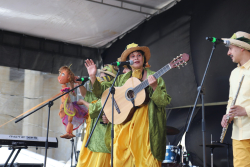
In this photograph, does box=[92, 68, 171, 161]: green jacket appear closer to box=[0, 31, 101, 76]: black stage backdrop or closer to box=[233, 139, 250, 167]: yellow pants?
box=[233, 139, 250, 167]: yellow pants

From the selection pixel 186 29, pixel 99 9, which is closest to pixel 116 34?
pixel 99 9

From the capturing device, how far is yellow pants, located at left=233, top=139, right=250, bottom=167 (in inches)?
107

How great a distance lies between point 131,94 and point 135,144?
606mm

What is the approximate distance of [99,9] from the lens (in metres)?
6.54

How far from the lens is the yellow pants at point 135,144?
3.11 meters

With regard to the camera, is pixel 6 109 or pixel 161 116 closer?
pixel 161 116

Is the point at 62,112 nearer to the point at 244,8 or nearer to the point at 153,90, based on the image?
the point at 153,90

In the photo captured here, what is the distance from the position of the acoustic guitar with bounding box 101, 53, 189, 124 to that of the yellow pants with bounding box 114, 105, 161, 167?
9 centimetres

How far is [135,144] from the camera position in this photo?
10.4 ft

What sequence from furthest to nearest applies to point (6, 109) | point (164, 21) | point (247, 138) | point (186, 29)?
point (6, 109) < point (164, 21) < point (186, 29) < point (247, 138)

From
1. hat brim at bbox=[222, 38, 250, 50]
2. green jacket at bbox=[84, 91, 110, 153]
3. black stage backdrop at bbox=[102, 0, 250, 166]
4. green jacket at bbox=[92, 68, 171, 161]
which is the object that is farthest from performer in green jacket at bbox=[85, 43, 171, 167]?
black stage backdrop at bbox=[102, 0, 250, 166]

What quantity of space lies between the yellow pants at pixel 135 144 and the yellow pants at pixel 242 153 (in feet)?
2.67

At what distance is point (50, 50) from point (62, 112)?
12.3ft

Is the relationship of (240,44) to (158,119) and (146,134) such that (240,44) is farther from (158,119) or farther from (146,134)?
(146,134)
